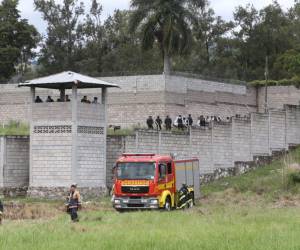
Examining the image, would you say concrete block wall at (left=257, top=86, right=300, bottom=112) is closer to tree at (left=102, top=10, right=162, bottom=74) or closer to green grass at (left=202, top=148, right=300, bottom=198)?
tree at (left=102, top=10, right=162, bottom=74)

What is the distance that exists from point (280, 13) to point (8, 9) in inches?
1176

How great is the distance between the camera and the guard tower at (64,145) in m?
38.3

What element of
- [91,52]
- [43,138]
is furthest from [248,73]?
[43,138]

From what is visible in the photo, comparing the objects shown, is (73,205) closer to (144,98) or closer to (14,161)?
(14,161)

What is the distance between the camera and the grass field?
Result: 18109mm

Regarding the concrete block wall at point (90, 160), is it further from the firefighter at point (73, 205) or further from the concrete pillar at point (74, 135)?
→ the firefighter at point (73, 205)

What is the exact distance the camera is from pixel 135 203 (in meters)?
32.0

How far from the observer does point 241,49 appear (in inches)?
3305

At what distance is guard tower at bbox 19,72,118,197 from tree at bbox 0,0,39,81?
3493 centimetres

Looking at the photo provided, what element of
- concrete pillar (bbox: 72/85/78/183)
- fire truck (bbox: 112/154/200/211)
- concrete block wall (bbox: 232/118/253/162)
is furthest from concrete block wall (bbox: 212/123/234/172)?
fire truck (bbox: 112/154/200/211)

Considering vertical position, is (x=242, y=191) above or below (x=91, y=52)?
below

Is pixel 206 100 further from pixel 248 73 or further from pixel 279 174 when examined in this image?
pixel 248 73

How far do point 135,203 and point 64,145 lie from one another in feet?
25.5

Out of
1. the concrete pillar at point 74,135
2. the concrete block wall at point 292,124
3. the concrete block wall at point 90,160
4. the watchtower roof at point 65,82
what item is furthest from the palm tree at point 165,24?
the concrete pillar at point 74,135
